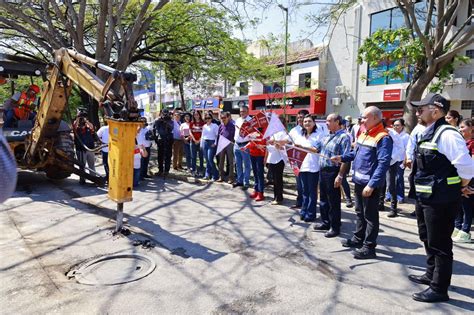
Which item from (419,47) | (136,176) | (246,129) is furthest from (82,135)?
(419,47)

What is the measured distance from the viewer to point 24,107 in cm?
891

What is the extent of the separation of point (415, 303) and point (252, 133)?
4.87 m

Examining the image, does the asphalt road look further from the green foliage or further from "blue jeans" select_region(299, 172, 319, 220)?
the green foliage

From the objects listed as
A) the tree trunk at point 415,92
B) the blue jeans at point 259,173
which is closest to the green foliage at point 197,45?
the blue jeans at point 259,173

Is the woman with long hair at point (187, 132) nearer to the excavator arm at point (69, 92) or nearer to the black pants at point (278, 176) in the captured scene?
the excavator arm at point (69, 92)

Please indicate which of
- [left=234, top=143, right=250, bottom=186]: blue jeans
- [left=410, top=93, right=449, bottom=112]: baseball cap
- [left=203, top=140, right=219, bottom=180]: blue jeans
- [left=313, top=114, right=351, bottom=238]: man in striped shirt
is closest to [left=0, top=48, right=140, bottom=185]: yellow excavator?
[left=203, top=140, right=219, bottom=180]: blue jeans

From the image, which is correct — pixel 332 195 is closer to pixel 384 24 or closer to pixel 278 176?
pixel 278 176

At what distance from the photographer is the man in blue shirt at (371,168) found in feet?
14.2

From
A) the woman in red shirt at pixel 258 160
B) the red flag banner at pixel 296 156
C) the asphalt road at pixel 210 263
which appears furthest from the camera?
the woman in red shirt at pixel 258 160

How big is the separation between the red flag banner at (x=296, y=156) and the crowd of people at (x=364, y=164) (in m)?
0.03

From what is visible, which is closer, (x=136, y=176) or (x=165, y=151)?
(x=136, y=176)

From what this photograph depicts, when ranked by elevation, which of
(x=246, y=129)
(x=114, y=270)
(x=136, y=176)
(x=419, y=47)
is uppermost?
(x=419, y=47)

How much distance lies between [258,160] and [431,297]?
15.2 feet

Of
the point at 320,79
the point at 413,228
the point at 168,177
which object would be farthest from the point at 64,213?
the point at 320,79
